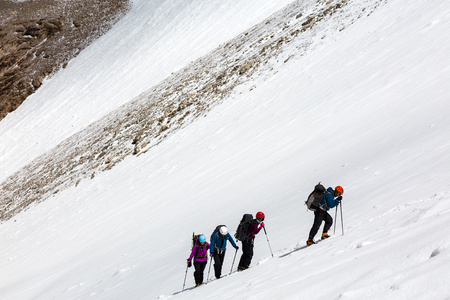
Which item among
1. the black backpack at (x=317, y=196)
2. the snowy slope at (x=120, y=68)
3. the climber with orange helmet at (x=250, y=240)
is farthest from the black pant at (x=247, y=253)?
the snowy slope at (x=120, y=68)

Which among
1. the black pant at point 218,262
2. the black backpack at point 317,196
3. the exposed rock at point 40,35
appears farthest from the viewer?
the exposed rock at point 40,35

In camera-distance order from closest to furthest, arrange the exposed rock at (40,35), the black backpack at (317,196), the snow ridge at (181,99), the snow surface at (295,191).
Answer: the snow surface at (295,191), the black backpack at (317,196), the snow ridge at (181,99), the exposed rock at (40,35)

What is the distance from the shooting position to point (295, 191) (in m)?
12.1

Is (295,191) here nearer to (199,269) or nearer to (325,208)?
(325,208)

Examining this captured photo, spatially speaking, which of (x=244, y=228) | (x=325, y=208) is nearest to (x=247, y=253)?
(x=244, y=228)

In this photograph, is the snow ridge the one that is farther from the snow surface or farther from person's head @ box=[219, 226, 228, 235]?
person's head @ box=[219, 226, 228, 235]

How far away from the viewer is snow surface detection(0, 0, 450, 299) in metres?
5.64

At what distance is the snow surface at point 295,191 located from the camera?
222 inches

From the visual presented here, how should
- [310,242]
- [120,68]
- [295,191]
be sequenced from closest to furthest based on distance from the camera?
[310,242]
[295,191]
[120,68]

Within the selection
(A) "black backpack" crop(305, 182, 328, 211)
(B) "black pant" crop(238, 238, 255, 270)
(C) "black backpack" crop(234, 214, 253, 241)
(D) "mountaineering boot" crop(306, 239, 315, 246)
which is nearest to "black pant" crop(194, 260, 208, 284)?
(B) "black pant" crop(238, 238, 255, 270)

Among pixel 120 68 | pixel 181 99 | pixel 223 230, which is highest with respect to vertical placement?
pixel 120 68

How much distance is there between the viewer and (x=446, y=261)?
3.69m

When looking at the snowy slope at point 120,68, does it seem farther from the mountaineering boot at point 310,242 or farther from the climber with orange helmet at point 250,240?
the mountaineering boot at point 310,242

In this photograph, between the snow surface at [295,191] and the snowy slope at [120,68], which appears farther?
the snowy slope at [120,68]
